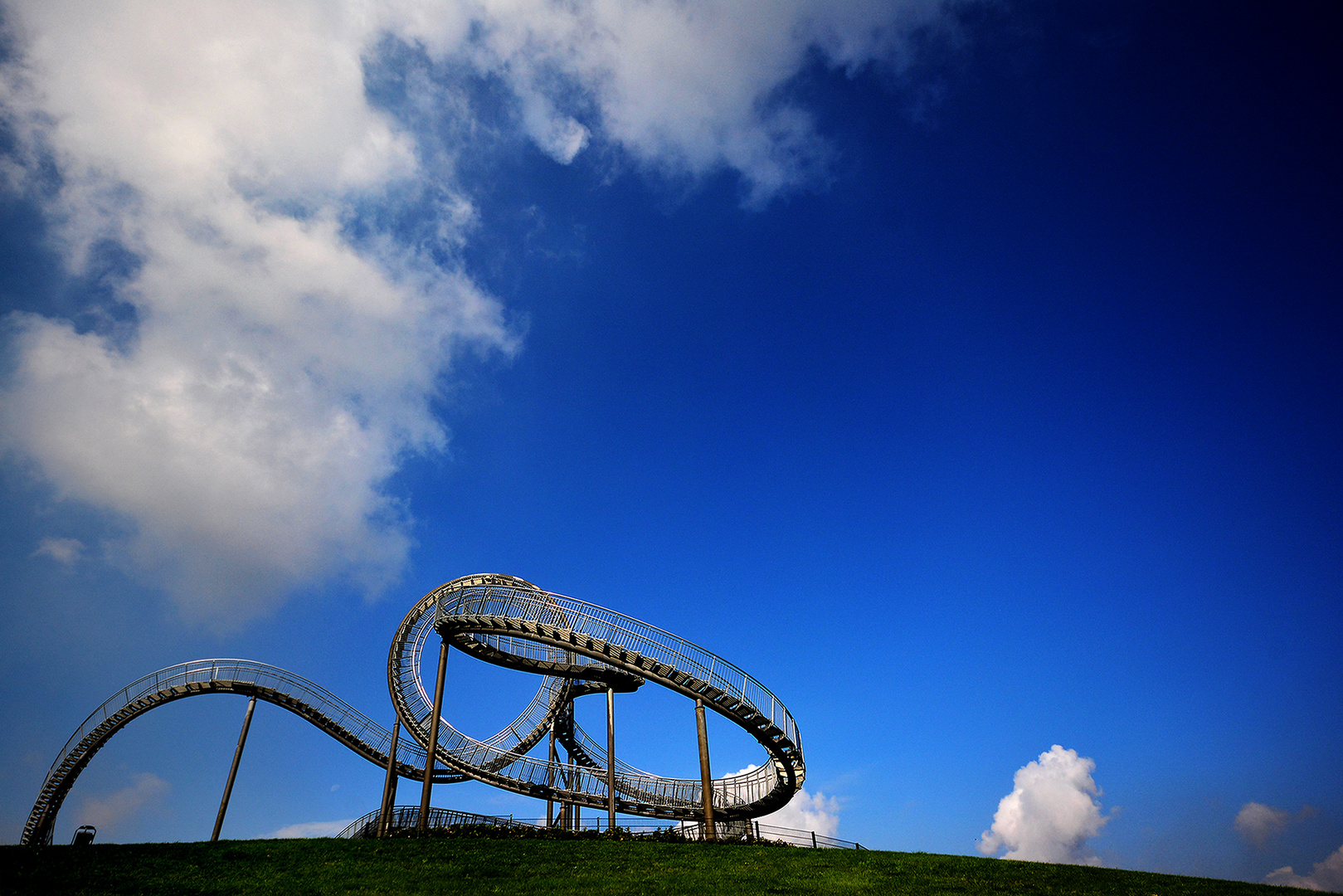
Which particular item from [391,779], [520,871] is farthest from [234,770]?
[520,871]

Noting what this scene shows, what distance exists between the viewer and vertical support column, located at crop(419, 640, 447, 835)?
23562 mm

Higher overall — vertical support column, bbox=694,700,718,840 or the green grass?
vertical support column, bbox=694,700,718,840

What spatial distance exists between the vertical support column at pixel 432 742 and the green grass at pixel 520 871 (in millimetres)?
2926

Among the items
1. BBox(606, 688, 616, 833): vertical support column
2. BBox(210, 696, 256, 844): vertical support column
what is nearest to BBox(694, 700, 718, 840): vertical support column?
BBox(606, 688, 616, 833): vertical support column

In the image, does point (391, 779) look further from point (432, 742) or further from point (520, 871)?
point (520, 871)

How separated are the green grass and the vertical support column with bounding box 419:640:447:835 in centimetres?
293

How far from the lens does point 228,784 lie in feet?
102

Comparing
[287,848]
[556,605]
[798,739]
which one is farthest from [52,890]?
[798,739]

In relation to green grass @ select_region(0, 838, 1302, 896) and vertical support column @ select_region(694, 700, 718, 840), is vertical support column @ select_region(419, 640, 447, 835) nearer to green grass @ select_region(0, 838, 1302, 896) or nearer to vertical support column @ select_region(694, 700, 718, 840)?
green grass @ select_region(0, 838, 1302, 896)

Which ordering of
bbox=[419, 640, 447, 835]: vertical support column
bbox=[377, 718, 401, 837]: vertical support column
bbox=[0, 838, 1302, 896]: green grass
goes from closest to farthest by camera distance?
1. bbox=[0, 838, 1302, 896]: green grass
2. bbox=[419, 640, 447, 835]: vertical support column
3. bbox=[377, 718, 401, 837]: vertical support column

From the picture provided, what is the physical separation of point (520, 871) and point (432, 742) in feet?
31.2

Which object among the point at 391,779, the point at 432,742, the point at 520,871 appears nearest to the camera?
the point at 520,871

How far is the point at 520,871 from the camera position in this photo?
17391 millimetres

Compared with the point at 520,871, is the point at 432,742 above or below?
above
